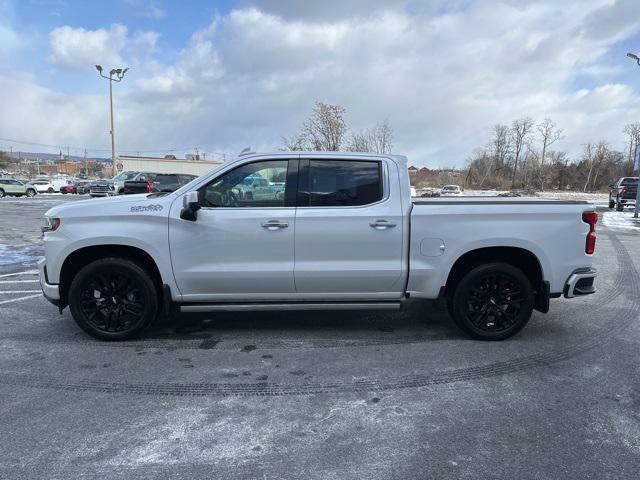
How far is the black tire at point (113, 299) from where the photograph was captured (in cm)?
465

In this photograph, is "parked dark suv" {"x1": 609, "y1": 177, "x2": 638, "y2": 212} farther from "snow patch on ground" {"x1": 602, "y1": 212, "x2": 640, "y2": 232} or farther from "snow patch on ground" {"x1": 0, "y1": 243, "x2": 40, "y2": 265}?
"snow patch on ground" {"x1": 0, "y1": 243, "x2": 40, "y2": 265}

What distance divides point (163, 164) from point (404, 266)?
63290 mm

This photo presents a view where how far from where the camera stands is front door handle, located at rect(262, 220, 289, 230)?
461 cm

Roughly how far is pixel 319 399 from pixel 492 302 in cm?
222

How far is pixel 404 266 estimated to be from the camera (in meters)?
4.76

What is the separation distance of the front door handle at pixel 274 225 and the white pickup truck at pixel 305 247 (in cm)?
1

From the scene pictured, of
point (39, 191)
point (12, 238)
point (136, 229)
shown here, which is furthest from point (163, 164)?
point (136, 229)

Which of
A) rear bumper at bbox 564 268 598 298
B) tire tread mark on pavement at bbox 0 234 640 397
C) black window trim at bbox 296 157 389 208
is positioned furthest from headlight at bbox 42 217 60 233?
rear bumper at bbox 564 268 598 298

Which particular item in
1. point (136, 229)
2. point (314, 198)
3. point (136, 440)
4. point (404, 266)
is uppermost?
point (314, 198)

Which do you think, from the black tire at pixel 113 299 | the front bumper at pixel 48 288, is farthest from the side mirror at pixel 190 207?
the front bumper at pixel 48 288

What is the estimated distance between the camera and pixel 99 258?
15.8 ft

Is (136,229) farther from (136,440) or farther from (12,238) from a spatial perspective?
(12,238)

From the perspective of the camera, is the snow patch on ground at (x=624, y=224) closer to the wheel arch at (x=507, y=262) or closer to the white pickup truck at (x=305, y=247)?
the wheel arch at (x=507, y=262)

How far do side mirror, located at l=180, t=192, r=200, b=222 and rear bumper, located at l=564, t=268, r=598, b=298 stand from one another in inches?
147
